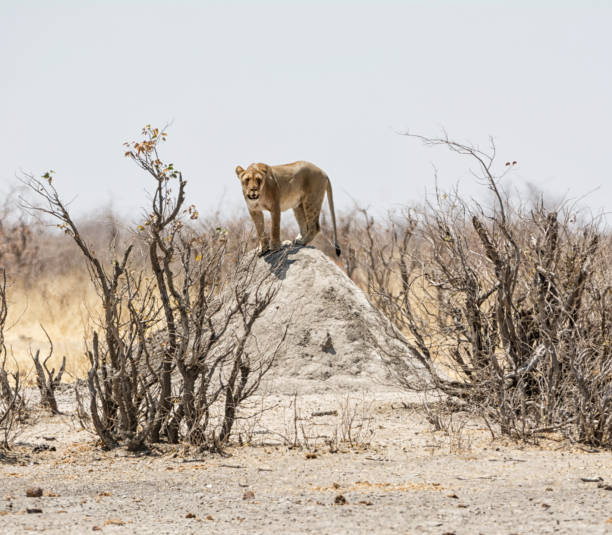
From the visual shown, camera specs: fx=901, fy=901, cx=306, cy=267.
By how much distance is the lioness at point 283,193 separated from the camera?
34.5 feet

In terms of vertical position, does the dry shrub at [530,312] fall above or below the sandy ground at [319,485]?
above

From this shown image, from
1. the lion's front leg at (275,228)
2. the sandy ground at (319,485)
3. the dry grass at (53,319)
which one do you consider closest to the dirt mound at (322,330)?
the lion's front leg at (275,228)

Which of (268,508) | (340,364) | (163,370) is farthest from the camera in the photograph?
(340,364)

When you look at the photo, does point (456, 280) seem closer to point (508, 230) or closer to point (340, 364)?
point (508, 230)

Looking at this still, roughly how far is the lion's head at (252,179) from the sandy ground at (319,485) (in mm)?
2965

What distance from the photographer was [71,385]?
12047 mm

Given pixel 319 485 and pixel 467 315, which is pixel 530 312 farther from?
pixel 319 485

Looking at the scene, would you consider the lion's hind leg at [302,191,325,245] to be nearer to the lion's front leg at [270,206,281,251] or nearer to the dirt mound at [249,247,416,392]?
the dirt mound at [249,247,416,392]

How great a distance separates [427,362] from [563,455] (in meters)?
2.27

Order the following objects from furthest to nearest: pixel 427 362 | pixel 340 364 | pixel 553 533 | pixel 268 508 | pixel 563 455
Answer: pixel 340 364, pixel 427 362, pixel 563 455, pixel 268 508, pixel 553 533

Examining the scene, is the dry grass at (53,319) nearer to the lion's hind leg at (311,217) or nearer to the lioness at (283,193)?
the lioness at (283,193)

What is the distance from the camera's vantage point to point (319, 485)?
593cm

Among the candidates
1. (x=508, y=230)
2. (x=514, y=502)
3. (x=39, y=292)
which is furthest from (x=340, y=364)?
(x=39, y=292)

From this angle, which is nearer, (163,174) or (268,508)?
(268,508)
